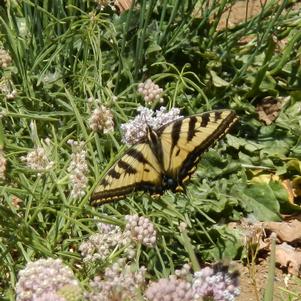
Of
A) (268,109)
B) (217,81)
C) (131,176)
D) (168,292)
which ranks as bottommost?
(268,109)

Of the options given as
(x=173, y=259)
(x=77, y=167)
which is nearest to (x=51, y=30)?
(x=173, y=259)

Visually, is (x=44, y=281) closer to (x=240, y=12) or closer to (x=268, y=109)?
(x=268, y=109)

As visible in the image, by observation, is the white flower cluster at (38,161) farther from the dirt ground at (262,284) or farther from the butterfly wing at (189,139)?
the dirt ground at (262,284)

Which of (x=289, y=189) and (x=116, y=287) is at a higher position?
(x=116, y=287)

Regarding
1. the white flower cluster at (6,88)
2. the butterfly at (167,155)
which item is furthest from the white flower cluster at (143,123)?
the white flower cluster at (6,88)

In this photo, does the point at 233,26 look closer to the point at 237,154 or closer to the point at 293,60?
the point at 293,60

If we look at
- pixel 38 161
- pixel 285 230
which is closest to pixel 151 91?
pixel 38 161
